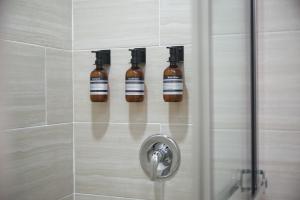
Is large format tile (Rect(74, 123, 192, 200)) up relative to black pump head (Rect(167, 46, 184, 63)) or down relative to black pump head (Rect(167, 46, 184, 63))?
down

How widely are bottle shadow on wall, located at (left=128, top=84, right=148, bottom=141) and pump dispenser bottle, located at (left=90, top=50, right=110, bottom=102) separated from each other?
4.4 inches

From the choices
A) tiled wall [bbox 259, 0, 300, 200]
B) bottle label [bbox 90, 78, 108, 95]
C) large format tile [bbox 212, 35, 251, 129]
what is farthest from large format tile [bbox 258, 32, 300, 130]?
bottle label [bbox 90, 78, 108, 95]

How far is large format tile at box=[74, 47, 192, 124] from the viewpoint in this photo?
1240 mm

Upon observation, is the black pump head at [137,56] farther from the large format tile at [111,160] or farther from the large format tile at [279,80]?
the large format tile at [279,80]

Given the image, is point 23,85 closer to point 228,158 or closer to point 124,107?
point 124,107

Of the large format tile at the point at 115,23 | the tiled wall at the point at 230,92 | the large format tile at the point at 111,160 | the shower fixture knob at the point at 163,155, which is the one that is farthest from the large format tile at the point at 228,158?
the large format tile at the point at 115,23

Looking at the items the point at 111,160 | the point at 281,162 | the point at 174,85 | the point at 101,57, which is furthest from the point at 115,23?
the point at 281,162

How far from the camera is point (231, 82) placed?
0.75m

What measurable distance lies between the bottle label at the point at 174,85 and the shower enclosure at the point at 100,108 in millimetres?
55

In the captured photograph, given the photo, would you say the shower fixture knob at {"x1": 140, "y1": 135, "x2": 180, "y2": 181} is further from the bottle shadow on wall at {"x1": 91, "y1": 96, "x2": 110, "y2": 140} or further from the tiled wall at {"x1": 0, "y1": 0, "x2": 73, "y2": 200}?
the tiled wall at {"x1": 0, "y1": 0, "x2": 73, "y2": 200}

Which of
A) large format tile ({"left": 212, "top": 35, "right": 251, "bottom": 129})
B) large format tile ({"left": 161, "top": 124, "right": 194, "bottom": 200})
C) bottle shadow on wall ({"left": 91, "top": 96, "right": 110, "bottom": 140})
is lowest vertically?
large format tile ({"left": 161, "top": 124, "right": 194, "bottom": 200})

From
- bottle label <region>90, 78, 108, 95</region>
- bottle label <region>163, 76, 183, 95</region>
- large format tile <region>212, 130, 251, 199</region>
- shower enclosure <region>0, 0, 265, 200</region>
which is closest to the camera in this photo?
large format tile <region>212, 130, 251, 199</region>

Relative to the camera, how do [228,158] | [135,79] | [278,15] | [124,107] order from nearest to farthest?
[228,158]
[278,15]
[135,79]
[124,107]

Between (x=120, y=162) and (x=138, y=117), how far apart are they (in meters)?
0.19
